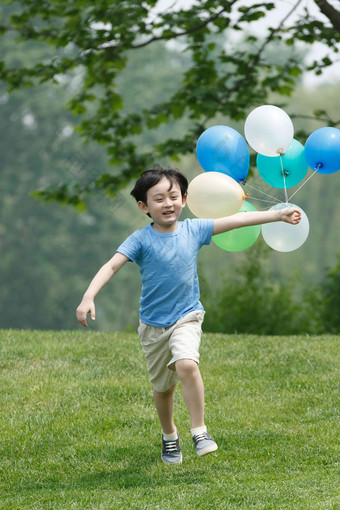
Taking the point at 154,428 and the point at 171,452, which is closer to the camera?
the point at 171,452

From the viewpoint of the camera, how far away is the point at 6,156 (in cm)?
2850

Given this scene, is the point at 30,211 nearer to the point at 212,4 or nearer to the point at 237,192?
the point at 212,4

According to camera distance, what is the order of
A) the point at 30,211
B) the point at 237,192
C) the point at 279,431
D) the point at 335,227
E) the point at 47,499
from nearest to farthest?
the point at 47,499 < the point at 237,192 < the point at 279,431 < the point at 30,211 < the point at 335,227

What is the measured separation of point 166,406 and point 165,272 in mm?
840

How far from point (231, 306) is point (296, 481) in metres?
6.58

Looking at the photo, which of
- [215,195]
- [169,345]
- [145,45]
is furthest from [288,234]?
[145,45]

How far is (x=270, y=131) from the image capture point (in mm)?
4062

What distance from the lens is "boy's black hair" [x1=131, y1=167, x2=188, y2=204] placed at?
3641mm

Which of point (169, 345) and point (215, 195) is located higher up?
point (215, 195)

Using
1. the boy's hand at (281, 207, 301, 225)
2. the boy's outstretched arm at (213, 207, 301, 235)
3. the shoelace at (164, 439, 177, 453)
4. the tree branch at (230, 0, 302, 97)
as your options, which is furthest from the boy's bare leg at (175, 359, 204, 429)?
the tree branch at (230, 0, 302, 97)

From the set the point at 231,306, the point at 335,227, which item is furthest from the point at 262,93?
the point at 335,227

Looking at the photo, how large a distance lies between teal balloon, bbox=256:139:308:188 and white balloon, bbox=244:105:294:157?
0.34 feet

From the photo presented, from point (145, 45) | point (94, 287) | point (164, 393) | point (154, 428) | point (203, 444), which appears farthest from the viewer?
point (145, 45)

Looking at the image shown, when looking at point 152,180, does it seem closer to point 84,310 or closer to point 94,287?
point 94,287
